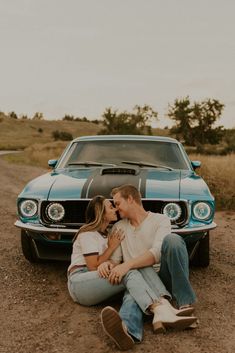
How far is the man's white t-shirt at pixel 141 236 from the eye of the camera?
4.01m

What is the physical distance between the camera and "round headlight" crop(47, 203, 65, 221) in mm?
4621

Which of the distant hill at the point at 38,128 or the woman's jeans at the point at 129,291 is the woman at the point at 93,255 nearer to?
the woman's jeans at the point at 129,291

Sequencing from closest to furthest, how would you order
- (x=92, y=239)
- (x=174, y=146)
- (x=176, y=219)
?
1. (x=92, y=239)
2. (x=176, y=219)
3. (x=174, y=146)

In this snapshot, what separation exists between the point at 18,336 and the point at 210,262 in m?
2.66

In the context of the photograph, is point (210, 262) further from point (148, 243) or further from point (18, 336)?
point (18, 336)

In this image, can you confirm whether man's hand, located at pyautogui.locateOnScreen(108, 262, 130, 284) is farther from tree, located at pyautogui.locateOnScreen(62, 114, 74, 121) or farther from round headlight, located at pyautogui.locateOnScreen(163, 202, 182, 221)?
tree, located at pyautogui.locateOnScreen(62, 114, 74, 121)

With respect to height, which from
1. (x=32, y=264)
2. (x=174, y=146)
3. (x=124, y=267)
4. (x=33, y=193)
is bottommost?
(x=32, y=264)

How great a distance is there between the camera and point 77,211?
4.61 metres

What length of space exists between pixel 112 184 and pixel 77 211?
0.40 m

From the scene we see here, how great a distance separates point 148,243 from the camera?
13.3 feet

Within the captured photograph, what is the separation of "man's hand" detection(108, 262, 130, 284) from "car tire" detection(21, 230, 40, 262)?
1.51m

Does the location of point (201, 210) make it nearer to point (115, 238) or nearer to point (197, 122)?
point (115, 238)

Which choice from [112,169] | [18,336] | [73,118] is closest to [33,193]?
[112,169]

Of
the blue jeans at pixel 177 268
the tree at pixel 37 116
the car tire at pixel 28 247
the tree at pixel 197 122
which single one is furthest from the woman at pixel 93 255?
the tree at pixel 37 116
